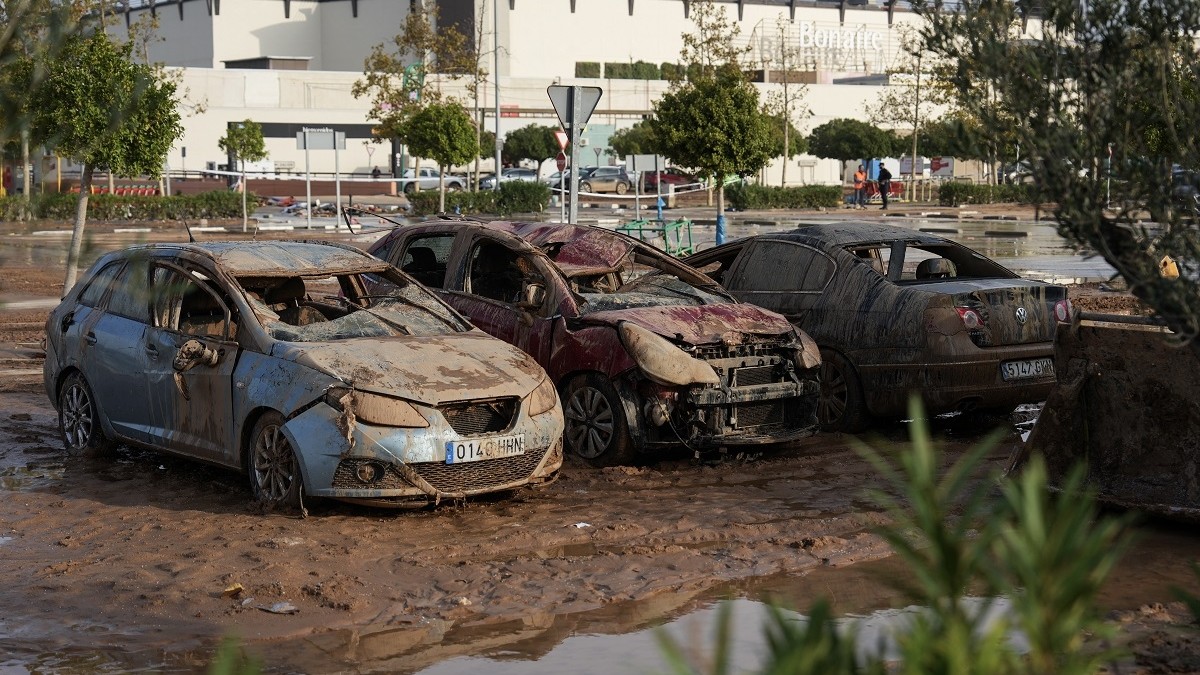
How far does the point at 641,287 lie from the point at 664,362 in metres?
1.68

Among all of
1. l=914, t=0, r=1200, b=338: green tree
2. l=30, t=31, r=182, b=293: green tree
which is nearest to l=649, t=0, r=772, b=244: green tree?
l=30, t=31, r=182, b=293: green tree

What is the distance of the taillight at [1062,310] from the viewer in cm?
1022

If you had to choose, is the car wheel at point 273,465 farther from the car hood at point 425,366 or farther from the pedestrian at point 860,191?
the pedestrian at point 860,191

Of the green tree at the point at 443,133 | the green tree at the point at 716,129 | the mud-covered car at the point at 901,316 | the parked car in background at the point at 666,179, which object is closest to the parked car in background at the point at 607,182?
the parked car in background at the point at 666,179

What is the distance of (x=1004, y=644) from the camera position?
2303mm

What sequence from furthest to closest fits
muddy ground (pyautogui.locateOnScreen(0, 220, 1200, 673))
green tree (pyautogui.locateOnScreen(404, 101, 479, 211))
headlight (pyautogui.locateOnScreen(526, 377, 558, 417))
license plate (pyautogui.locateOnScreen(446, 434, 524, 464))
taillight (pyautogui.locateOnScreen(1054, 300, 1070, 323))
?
1. green tree (pyautogui.locateOnScreen(404, 101, 479, 211))
2. taillight (pyautogui.locateOnScreen(1054, 300, 1070, 323))
3. headlight (pyautogui.locateOnScreen(526, 377, 558, 417))
4. license plate (pyautogui.locateOnScreen(446, 434, 524, 464))
5. muddy ground (pyautogui.locateOnScreen(0, 220, 1200, 673))

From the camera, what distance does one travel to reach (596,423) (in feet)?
30.6

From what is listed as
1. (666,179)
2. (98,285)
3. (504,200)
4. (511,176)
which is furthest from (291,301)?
(511,176)

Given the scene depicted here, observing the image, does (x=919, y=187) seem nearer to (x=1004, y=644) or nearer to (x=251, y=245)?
(x=251, y=245)

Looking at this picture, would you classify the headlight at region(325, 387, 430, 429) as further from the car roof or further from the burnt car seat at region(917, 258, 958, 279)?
the burnt car seat at region(917, 258, 958, 279)

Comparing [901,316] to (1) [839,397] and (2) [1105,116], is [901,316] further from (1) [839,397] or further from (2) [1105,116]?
(2) [1105,116]

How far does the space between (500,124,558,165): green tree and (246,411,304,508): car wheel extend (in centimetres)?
6703

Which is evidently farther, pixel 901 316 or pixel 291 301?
pixel 901 316

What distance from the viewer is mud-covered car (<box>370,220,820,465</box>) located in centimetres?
908
